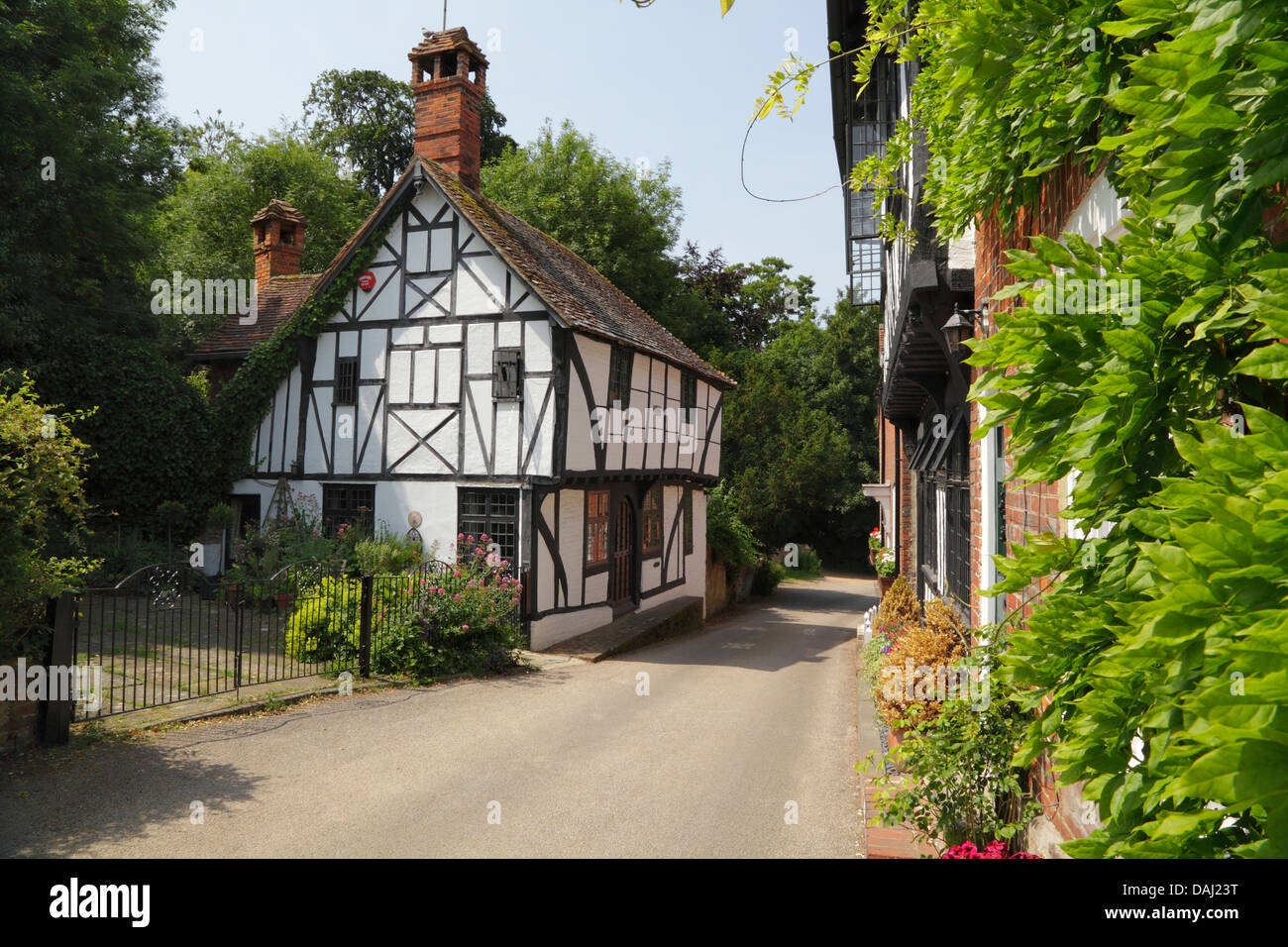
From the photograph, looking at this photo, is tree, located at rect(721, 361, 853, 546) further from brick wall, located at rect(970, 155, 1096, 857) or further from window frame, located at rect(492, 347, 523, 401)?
brick wall, located at rect(970, 155, 1096, 857)

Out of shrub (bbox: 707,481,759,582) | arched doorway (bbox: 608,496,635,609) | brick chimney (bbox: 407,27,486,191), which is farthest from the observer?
shrub (bbox: 707,481,759,582)

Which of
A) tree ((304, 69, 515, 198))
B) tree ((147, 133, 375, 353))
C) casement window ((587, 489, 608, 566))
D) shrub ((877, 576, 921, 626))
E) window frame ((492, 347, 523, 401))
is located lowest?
shrub ((877, 576, 921, 626))

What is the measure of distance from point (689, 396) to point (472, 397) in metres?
7.30

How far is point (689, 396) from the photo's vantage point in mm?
20969

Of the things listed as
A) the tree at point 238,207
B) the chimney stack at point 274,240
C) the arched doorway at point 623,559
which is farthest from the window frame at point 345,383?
the tree at point 238,207

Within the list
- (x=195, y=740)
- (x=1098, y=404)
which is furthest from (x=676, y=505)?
(x=1098, y=404)

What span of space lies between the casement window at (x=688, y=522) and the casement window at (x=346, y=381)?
370 inches

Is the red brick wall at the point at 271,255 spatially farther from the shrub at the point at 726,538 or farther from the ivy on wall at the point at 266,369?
the shrub at the point at 726,538

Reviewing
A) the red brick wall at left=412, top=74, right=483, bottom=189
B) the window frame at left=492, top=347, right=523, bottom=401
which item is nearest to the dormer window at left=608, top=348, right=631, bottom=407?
the window frame at left=492, top=347, right=523, bottom=401

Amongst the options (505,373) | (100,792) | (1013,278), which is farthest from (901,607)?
(505,373)

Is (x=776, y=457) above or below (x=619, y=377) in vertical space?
below

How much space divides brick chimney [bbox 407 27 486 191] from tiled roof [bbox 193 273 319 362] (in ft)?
16.0

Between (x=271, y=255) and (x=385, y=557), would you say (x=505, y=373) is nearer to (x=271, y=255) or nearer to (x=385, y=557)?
(x=385, y=557)

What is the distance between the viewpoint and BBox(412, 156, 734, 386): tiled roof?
1492 centimetres
